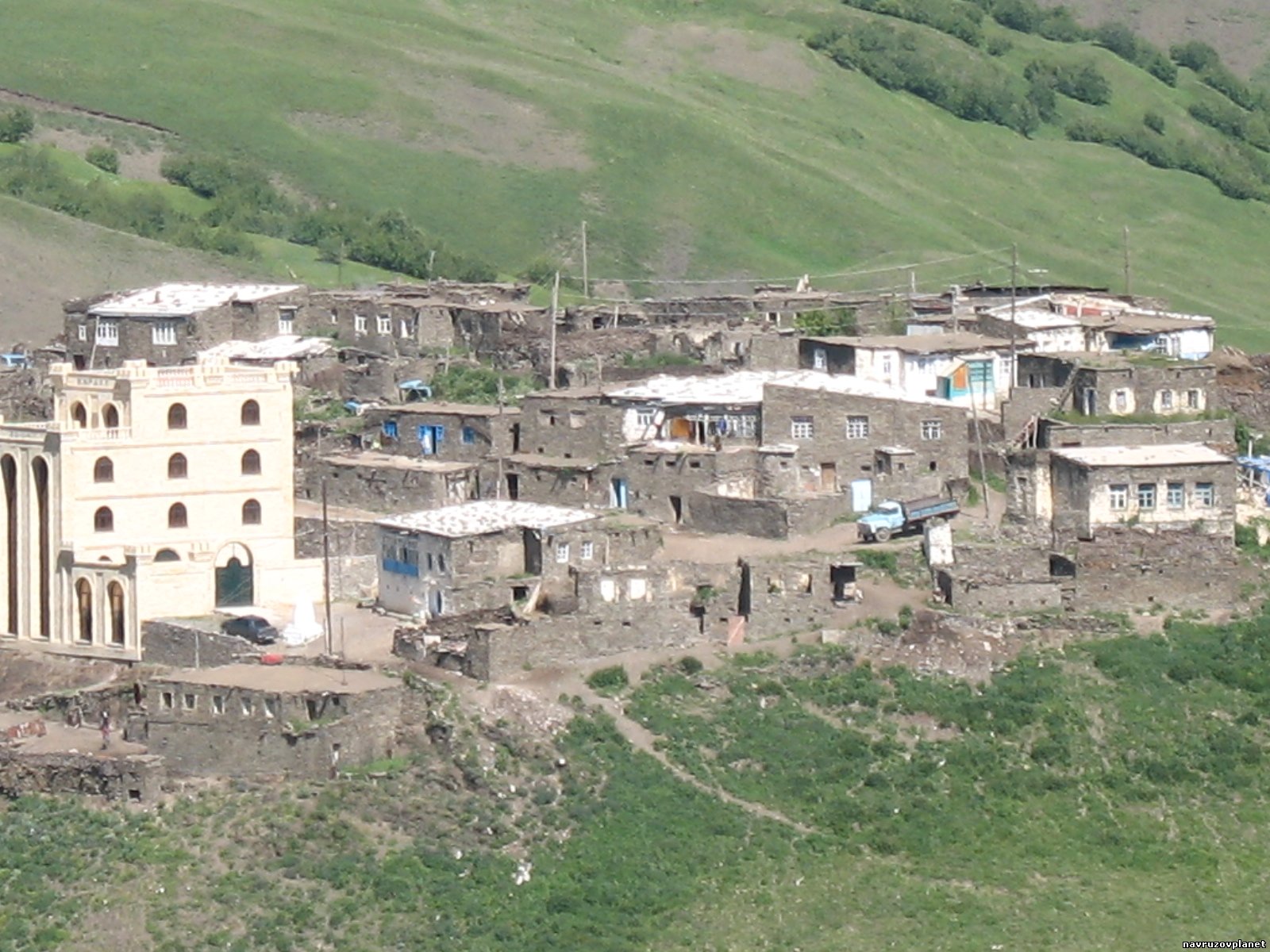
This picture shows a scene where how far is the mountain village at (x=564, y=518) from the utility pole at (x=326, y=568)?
10cm

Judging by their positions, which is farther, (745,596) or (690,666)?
(745,596)

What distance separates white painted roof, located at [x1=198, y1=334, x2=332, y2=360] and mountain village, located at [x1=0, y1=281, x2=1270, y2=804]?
1.99 meters

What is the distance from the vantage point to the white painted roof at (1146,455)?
76250mm

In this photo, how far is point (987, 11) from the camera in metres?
191

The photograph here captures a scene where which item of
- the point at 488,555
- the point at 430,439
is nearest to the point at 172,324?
the point at 430,439

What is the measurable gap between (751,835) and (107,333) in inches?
1201

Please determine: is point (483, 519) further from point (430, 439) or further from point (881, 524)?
point (430, 439)

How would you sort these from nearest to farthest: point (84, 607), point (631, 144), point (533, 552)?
point (533, 552) → point (84, 607) → point (631, 144)

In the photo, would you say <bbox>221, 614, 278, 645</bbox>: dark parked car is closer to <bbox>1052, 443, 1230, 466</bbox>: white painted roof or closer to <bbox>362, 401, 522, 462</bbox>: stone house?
<bbox>362, 401, 522, 462</bbox>: stone house

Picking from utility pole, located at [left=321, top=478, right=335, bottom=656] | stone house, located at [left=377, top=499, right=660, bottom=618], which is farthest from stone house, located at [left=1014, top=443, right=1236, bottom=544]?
utility pole, located at [left=321, top=478, right=335, bottom=656]

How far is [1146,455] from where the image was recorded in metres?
77.1

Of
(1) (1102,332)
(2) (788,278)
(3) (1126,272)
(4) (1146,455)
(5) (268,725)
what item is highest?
(2) (788,278)

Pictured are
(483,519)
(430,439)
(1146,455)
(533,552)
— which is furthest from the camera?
(430,439)

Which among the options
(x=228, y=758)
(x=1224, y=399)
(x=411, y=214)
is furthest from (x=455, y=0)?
(x=228, y=758)
